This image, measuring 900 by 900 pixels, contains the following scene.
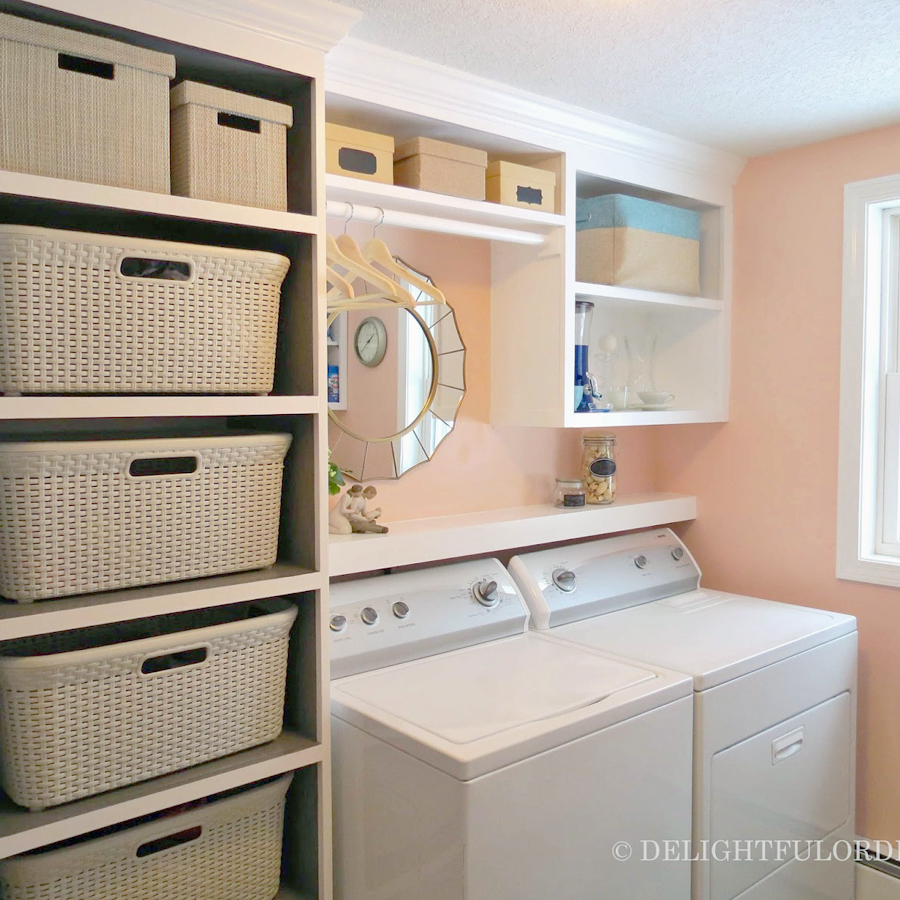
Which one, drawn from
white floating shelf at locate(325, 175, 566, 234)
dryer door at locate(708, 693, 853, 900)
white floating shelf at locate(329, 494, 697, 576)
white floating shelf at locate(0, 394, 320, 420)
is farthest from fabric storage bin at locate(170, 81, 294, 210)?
dryer door at locate(708, 693, 853, 900)

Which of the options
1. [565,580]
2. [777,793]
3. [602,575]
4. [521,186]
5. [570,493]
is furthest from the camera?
[570,493]

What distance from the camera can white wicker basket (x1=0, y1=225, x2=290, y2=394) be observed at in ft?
4.46

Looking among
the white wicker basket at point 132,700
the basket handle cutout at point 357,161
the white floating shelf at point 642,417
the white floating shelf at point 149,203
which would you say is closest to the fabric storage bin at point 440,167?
the basket handle cutout at point 357,161

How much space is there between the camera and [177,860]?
1.56 meters

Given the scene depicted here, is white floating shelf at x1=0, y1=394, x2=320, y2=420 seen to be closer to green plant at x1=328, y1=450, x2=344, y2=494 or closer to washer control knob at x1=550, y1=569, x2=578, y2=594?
green plant at x1=328, y1=450, x2=344, y2=494

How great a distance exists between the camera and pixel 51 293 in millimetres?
1373

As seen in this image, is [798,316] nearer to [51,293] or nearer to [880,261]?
[880,261]

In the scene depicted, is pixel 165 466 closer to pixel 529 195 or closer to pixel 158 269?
pixel 158 269

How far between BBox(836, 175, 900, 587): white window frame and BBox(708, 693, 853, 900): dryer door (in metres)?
0.48

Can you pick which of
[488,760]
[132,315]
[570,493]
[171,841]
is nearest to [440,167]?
[132,315]

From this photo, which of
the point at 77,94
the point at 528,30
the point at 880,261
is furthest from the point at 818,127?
the point at 77,94

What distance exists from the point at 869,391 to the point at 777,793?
1.18 m

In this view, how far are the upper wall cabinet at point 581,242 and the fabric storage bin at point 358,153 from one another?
0.04m

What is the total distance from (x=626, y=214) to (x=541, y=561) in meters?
1.01
